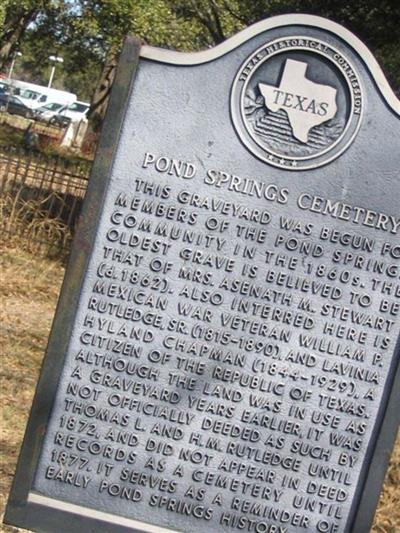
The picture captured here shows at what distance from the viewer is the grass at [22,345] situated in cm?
692

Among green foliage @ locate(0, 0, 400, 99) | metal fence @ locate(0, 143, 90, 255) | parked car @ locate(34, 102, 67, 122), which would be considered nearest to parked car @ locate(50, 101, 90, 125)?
parked car @ locate(34, 102, 67, 122)

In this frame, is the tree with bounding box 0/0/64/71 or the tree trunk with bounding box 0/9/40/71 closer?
the tree with bounding box 0/0/64/71

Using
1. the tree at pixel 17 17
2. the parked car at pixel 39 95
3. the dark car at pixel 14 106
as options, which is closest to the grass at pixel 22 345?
the tree at pixel 17 17

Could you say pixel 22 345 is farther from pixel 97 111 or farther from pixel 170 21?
pixel 97 111

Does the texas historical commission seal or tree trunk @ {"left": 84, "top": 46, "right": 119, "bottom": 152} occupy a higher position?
tree trunk @ {"left": 84, "top": 46, "right": 119, "bottom": 152}

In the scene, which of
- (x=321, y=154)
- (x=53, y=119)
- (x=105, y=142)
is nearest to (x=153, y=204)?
(x=105, y=142)

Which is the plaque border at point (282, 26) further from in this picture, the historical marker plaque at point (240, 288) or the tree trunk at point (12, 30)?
the tree trunk at point (12, 30)

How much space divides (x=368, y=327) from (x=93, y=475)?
1.32 meters

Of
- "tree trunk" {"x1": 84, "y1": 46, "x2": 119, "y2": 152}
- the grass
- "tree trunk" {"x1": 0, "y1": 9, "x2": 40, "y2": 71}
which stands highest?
"tree trunk" {"x1": 0, "y1": 9, "x2": 40, "y2": 71}

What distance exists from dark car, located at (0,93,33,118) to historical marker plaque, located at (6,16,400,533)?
52.6 m

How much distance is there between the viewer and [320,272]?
4.72m

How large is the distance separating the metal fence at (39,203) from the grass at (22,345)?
289 mm

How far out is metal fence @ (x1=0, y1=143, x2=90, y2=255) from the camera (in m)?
14.4

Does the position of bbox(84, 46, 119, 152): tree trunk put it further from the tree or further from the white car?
the white car
